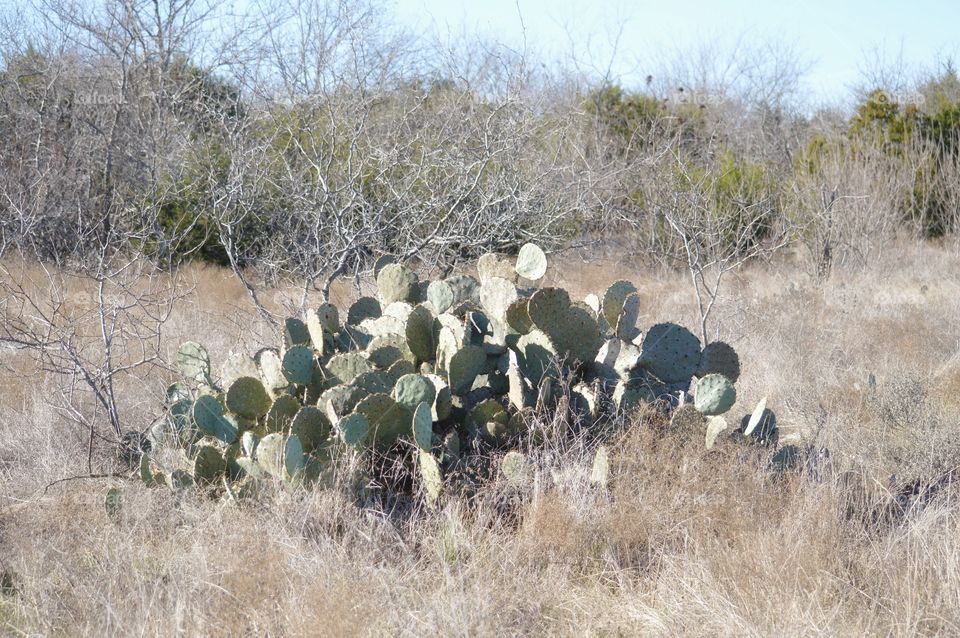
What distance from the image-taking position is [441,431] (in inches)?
143

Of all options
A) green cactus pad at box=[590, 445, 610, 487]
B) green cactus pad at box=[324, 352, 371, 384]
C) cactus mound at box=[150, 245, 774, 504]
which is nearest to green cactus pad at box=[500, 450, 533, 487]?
cactus mound at box=[150, 245, 774, 504]

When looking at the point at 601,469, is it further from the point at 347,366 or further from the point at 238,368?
the point at 238,368

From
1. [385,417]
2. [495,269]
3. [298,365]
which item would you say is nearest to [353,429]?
[385,417]

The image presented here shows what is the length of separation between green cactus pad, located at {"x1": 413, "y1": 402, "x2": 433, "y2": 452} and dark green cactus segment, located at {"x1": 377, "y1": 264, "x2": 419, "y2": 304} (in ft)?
3.29

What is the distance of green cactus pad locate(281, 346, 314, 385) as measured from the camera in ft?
12.1

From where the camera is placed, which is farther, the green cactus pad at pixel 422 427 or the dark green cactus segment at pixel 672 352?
the dark green cactus segment at pixel 672 352

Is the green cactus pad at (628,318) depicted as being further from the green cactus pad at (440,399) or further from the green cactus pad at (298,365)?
the green cactus pad at (298,365)

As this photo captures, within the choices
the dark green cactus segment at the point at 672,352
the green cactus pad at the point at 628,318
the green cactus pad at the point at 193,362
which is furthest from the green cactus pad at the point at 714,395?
the green cactus pad at the point at 193,362

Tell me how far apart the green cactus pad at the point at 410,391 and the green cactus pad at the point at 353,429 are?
0.17 m

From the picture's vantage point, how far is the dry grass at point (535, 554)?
2492 millimetres

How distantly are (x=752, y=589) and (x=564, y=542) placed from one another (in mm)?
624

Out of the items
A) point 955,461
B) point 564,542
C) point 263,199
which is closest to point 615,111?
point 263,199

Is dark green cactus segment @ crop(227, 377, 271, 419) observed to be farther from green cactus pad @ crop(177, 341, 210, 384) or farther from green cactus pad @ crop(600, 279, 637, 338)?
green cactus pad @ crop(600, 279, 637, 338)

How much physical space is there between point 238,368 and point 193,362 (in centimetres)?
31
